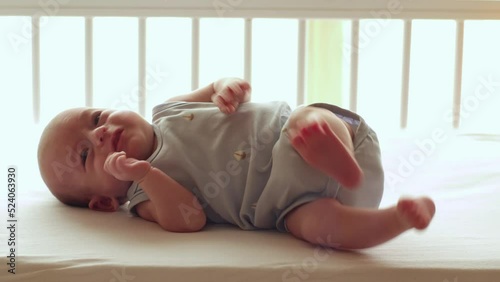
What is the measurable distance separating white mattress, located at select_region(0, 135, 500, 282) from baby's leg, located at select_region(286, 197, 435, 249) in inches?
0.7

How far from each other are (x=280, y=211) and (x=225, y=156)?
0.14 metres

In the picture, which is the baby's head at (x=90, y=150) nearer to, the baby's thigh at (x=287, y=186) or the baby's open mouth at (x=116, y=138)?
the baby's open mouth at (x=116, y=138)

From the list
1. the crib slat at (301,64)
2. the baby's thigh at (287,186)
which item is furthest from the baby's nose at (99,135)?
the crib slat at (301,64)

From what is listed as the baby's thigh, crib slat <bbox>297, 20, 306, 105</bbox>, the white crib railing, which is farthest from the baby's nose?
crib slat <bbox>297, 20, 306, 105</bbox>

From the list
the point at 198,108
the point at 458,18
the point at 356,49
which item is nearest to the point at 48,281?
the point at 198,108

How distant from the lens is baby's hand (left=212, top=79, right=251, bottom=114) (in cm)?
113

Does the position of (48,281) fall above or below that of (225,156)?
below

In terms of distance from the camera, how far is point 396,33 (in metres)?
1.70

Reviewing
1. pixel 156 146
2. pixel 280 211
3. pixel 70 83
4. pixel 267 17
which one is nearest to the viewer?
pixel 280 211

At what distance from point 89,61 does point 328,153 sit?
0.84 metres

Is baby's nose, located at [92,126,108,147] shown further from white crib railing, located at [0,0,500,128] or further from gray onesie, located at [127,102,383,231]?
white crib railing, located at [0,0,500,128]

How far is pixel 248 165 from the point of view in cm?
107

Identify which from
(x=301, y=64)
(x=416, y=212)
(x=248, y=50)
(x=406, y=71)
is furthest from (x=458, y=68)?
(x=416, y=212)

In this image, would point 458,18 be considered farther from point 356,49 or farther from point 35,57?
point 35,57
